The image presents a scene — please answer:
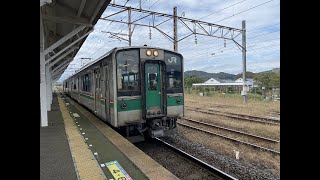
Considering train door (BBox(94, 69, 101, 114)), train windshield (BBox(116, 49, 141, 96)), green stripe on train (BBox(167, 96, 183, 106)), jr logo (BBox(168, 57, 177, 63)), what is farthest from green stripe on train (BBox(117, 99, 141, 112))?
train door (BBox(94, 69, 101, 114))

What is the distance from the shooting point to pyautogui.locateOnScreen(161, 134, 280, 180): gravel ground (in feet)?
16.4

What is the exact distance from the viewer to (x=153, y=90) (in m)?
7.15

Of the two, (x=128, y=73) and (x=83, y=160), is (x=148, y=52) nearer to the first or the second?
(x=128, y=73)

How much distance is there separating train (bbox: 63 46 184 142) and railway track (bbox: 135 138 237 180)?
37cm

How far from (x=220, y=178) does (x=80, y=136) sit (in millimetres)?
4014

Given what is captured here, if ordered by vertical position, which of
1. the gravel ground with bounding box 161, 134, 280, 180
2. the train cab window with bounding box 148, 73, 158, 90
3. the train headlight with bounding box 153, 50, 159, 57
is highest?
the train headlight with bounding box 153, 50, 159, 57

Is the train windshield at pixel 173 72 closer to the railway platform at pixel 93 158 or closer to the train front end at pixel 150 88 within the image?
the train front end at pixel 150 88

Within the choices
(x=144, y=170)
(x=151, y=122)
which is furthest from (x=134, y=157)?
(x=151, y=122)

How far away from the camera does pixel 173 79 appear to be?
296 inches

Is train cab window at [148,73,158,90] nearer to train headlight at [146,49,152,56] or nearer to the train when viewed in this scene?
the train

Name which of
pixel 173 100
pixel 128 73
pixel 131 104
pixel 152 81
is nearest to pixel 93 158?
pixel 131 104

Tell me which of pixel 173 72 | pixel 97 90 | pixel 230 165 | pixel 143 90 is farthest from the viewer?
pixel 97 90

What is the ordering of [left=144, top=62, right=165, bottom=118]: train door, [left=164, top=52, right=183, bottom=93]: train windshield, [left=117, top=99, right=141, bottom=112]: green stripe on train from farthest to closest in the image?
[left=164, top=52, right=183, bottom=93]: train windshield → [left=144, top=62, right=165, bottom=118]: train door → [left=117, top=99, right=141, bottom=112]: green stripe on train

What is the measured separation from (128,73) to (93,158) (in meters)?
→ 2.63
